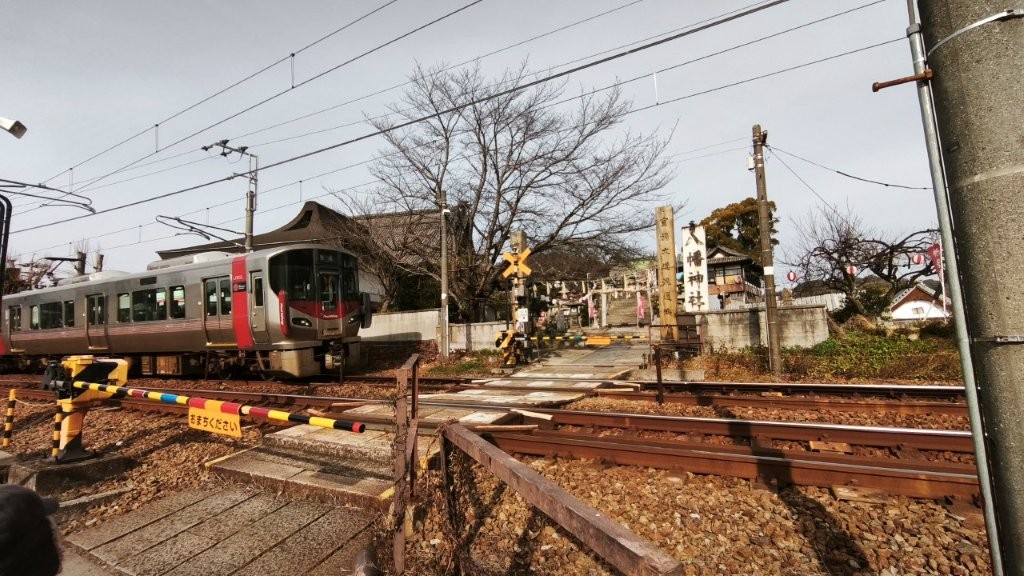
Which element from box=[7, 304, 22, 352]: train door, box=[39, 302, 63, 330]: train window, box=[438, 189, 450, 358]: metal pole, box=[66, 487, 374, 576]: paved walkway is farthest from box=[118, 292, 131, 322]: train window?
box=[66, 487, 374, 576]: paved walkway

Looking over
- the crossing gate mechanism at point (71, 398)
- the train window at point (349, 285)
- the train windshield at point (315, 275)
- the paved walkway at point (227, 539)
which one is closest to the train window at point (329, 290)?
the train windshield at point (315, 275)

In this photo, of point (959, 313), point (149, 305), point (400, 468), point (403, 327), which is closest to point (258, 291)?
point (149, 305)

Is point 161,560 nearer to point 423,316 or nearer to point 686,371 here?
point 686,371

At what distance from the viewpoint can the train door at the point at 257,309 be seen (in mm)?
10258

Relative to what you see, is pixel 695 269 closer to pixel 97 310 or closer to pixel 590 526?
pixel 590 526

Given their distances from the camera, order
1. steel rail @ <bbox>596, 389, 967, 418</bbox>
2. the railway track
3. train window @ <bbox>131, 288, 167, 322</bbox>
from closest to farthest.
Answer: the railway track < steel rail @ <bbox>596, 389, 967, 418</bbox> < train window @ <bbox>131, 288, 167, 322</bbox>

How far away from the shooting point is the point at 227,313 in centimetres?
1077

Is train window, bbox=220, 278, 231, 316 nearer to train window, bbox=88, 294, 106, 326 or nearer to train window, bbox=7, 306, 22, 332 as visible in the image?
train window, bbox=88, 294, 106, 326

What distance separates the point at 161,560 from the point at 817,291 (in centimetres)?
2671

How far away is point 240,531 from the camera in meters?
3.59

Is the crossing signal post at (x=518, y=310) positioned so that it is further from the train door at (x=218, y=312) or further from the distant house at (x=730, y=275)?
the distant house at (x=730, y=275)

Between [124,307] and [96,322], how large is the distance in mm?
1475

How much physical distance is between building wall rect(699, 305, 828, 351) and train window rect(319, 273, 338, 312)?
29.3 feet

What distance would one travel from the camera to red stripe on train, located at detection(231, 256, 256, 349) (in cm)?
1041
